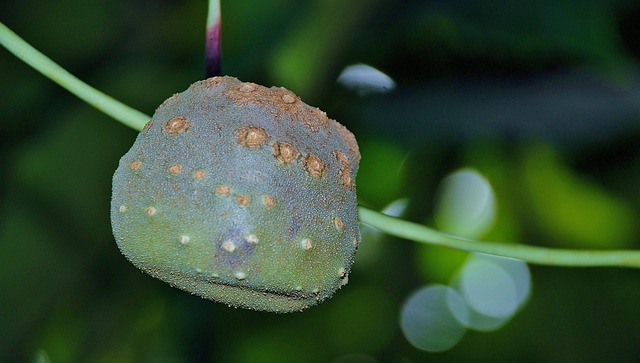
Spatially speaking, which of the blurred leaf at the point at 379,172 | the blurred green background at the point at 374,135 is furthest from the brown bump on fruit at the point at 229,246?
the blurred leaf at the point at 379,172

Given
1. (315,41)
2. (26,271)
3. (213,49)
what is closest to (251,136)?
(213,49)

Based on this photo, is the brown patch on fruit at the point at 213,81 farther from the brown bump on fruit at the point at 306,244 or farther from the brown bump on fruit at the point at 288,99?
the brown bump on fruit at the point at 306,244

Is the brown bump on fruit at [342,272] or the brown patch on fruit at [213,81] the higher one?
the brown patch on fruit at [213,81]

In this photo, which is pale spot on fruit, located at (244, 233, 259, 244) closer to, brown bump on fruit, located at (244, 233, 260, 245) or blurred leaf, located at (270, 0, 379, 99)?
brown bump on fruit, located at (244, 233, 260, 245)

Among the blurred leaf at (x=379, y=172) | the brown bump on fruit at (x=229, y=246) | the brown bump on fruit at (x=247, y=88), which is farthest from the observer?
the blurred leaf at (x=379, y=172)

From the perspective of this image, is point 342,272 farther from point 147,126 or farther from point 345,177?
point 147,126

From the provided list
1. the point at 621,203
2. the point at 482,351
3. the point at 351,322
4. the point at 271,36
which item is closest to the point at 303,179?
the point at 271,36
